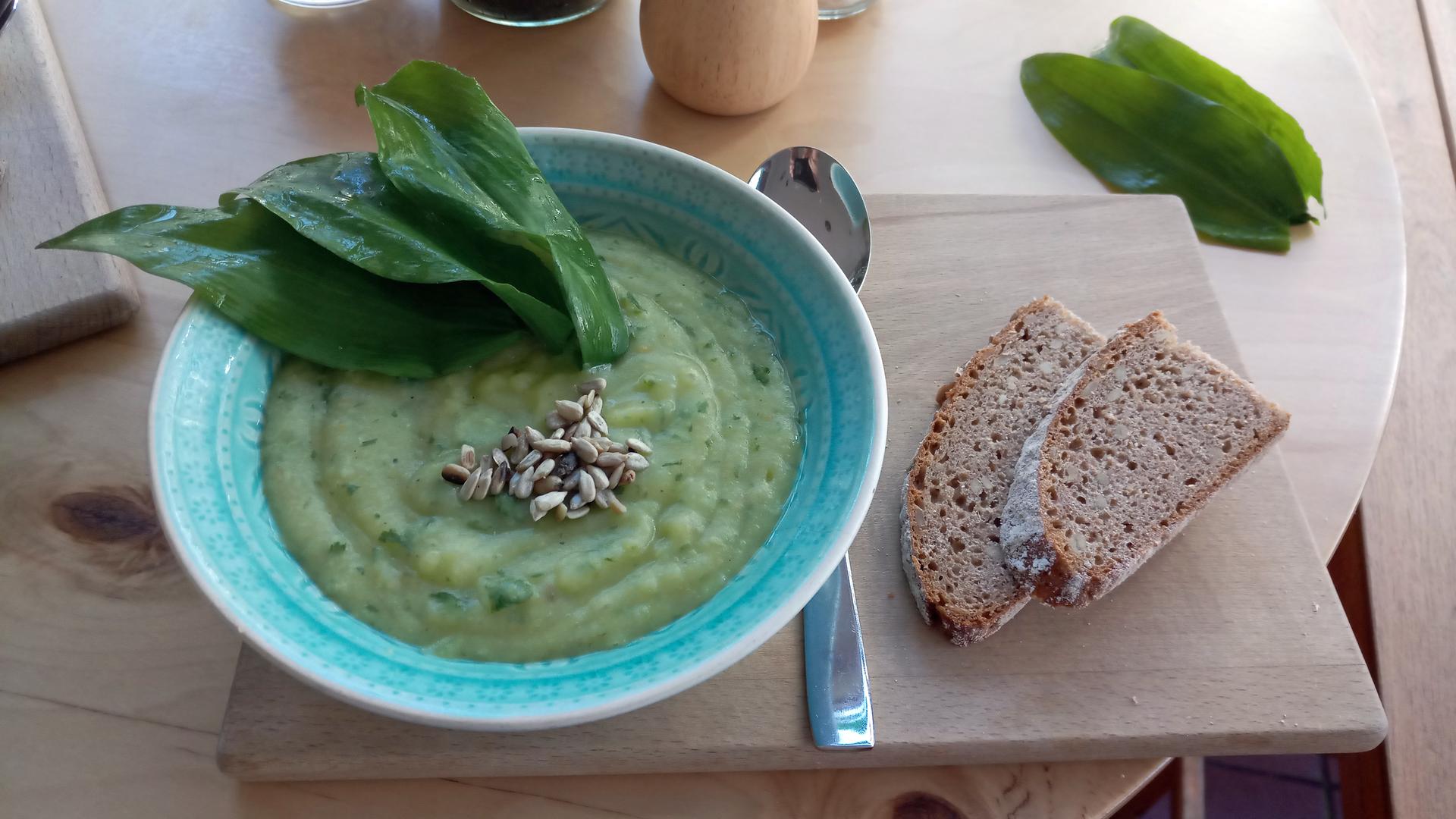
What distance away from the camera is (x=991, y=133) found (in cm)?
227

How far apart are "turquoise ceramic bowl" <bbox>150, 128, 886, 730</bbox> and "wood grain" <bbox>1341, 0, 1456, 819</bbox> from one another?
1.48m

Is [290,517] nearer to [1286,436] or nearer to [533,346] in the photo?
[533,346]

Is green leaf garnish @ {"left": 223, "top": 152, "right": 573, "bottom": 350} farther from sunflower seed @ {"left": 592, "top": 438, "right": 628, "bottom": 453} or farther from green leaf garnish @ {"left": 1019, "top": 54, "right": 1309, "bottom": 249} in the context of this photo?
green leaf garnish @ {"left": 1019, "top": 54, "right": 1309, "bottom": 249}

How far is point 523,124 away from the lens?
7.07ft

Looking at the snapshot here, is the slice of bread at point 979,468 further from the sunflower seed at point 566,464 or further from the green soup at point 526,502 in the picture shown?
the sunflower seed at point 566,464

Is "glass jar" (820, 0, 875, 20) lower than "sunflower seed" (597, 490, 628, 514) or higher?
higher

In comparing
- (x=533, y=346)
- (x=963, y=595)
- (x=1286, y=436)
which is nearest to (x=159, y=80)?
(x=533, y=346)

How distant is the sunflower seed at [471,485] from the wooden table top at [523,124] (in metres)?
0.40

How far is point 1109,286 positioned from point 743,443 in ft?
3.21

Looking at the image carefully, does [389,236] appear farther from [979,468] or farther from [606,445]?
[979,468]

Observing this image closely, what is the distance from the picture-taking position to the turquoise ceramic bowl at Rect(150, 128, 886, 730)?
3.56 feet

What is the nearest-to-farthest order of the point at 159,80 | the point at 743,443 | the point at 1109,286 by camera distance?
the point at 743,443, the point at 1109,286, the point at 159,80

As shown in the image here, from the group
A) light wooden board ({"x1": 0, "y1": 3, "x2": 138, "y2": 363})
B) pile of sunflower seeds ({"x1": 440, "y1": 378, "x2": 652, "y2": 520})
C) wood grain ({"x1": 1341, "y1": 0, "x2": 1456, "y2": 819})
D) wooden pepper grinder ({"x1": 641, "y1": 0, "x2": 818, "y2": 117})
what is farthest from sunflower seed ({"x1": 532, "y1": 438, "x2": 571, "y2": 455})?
Result: wood grain ({"x1": 1341, "y1": 0, "x2": 1456, "y2": 819})

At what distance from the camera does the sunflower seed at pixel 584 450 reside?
4.31ft
